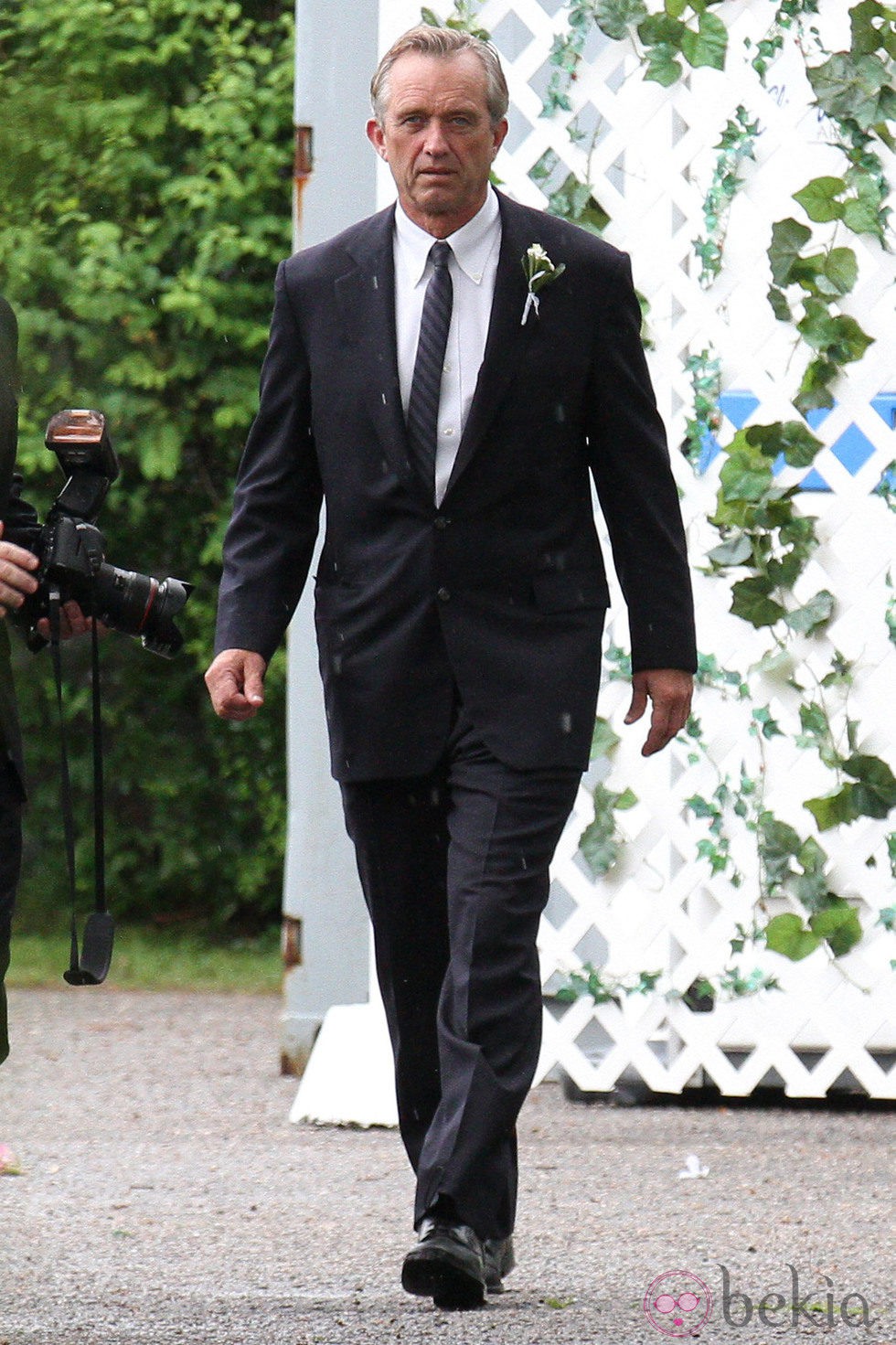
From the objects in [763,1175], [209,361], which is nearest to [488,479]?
[763,1175]

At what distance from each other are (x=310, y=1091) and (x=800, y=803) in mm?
1265

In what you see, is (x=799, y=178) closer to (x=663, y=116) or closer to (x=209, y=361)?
(x=663, y=116)

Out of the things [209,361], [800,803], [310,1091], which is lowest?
[310,1091]

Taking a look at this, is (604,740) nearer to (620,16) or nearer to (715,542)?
(715,542)

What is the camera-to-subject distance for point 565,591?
10.7ft

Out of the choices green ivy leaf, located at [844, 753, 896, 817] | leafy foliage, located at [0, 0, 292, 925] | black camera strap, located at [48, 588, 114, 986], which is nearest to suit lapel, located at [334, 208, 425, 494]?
black camera strap, located at [48, 588, 114, 986]

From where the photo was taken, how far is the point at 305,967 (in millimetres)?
5535

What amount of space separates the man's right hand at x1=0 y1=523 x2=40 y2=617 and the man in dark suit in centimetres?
31

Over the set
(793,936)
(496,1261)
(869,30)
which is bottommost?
(496,1261)

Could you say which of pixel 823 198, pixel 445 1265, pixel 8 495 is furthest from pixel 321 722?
pixel 445 1265

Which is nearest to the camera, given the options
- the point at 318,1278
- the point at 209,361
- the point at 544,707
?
the point at 544,707

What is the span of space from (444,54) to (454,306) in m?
0.36

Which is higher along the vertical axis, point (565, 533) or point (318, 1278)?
point (565, 533)

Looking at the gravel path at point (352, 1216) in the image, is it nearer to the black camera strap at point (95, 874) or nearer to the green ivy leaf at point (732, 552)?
the black camera strap at point (95, 874)
